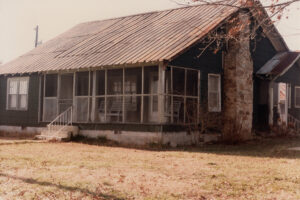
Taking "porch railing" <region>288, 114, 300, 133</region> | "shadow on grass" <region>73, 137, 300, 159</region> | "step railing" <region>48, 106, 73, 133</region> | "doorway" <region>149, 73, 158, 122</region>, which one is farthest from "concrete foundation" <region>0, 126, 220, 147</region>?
"porch railing" <region>288, 114, 300, 133</region>

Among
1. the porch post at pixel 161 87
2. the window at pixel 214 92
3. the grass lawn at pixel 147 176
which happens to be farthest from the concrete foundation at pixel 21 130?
the window at pixel 214 92

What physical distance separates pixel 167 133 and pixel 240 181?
694cm

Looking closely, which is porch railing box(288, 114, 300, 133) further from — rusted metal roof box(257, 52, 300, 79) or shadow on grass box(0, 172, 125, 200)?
shadow on grass box(0, 172, 125, 200)

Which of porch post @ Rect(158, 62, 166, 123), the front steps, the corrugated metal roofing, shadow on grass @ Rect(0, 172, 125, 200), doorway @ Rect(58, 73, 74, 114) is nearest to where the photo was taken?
shadow on grass @ Rect(0, 172, 125, 200)

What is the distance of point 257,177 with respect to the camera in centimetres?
880

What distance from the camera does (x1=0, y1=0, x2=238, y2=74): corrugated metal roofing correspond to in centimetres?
1609

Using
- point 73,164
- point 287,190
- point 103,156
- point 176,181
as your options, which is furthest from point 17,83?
point 287,190

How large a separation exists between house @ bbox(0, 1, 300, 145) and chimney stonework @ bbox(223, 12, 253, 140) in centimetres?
4

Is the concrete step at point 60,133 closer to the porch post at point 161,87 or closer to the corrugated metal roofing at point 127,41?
the corrugated metal roofing at point 127,41

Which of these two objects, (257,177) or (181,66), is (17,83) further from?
(257,177)

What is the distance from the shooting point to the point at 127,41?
60.6 ft

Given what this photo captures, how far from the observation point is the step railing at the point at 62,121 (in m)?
18.0

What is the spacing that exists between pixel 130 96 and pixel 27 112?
18.2 ft

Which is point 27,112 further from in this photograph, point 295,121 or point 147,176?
point 295,121
